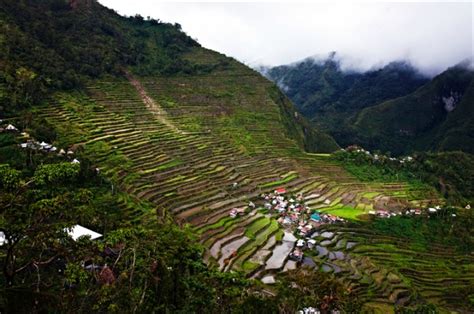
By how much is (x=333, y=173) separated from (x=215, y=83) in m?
18.5

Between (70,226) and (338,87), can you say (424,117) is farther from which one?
(70,226)

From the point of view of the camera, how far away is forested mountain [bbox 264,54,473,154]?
8406 cm

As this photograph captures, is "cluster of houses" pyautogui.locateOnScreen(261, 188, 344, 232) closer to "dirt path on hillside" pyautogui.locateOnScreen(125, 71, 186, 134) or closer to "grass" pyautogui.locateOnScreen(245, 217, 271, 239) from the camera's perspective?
"grass" pyautogui.locateOnScreen(245, 217, 271, 239)

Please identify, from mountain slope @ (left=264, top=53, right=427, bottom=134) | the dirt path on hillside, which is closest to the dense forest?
the dirt path on hillside

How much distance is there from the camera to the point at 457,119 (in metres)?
85.9

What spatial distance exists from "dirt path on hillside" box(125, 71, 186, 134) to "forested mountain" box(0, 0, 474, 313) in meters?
0.25

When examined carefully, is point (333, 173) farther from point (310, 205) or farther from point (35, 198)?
point (35, 198)

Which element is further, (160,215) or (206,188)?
(206,188)

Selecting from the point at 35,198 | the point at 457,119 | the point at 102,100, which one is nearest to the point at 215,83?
the point at 102,100

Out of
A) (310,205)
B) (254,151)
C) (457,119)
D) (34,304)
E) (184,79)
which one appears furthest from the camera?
(457,119)

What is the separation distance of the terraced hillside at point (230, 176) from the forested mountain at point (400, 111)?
45.8 meters

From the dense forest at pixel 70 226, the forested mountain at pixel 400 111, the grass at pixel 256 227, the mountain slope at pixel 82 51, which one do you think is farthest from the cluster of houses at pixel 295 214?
the forested mountain at pixel 400 111

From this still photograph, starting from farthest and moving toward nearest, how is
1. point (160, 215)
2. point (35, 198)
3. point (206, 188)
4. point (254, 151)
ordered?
point (254, 151)
point (206, 188)
point (160, 215)
point (35, 198)

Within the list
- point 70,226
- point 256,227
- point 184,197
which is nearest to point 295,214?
point 256,227
